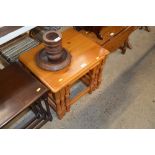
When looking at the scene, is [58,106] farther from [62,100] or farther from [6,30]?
[6,30]

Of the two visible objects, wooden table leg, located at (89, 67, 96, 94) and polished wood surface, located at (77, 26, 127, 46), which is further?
polished wood surface, located at (77, 26, 127, 46)

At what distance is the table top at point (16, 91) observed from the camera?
3.49 ft

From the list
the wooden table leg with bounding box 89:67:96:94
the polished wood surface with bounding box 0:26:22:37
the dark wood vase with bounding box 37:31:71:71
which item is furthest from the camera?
the wooden table leg with bounding box 89:67:96:94

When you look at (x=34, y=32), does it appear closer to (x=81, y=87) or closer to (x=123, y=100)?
(x=81, y=87)

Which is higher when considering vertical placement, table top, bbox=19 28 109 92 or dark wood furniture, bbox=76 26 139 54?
table top, bbox=19 28 109 92

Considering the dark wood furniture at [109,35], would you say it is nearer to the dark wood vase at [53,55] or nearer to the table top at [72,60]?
the table top at [72,60]

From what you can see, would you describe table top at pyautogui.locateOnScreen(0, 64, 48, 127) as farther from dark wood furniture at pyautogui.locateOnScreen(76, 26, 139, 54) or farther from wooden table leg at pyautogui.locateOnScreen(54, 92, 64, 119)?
dark wood furniture at pyautogui.locateOnScreen(76, 26, 139, 54)

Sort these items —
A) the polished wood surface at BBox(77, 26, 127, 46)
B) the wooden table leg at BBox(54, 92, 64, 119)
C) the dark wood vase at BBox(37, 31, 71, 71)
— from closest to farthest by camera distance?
the dark wood vase at BBox(37, 31, 71, 71)
the wooden table leg at BBox(54, 92, 64, 119)
the polished wood surface at BBox(77, 26, 127, 46)

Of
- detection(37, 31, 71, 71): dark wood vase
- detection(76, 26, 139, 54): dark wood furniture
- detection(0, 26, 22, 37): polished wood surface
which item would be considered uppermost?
detection(0, 26, 22, 37): polished wood surface

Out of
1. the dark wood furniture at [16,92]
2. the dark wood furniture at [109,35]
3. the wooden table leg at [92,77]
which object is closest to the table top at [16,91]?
the dark wood furniture at [16,92]

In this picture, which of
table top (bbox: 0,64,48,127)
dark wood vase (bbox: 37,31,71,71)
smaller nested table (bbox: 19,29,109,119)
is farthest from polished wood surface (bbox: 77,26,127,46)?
table top (bbox: 0,64,48,127)

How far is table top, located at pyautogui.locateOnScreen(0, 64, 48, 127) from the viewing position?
106 cm

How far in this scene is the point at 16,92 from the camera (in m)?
1.14

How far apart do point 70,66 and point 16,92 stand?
377 millimetres
